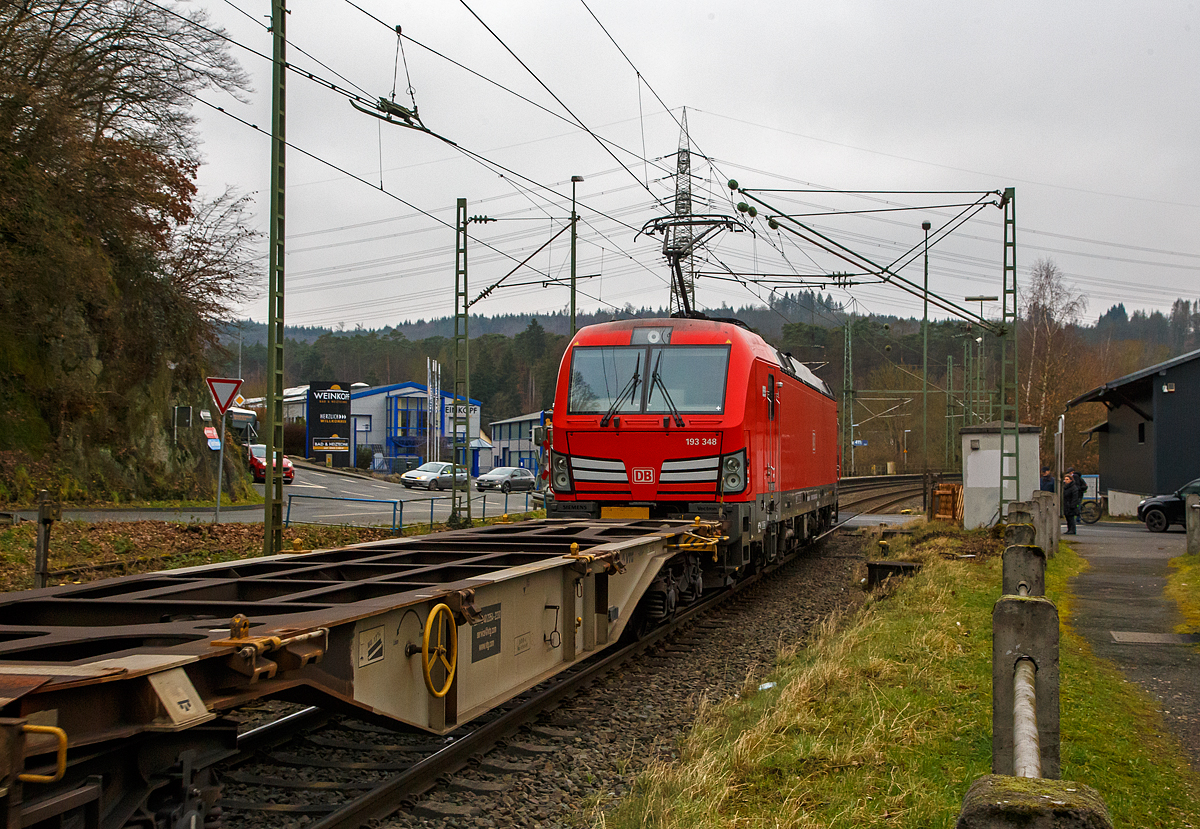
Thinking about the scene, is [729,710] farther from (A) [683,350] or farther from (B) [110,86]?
(B) [110,86]

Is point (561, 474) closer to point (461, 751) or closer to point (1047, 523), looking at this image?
point (461, 751)

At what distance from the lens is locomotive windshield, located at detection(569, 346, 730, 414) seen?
1145cm

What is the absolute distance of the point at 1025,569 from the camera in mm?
5469

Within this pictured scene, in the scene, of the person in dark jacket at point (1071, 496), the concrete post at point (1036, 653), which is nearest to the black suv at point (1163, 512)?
the person in dark jacket at point (1071, 496)

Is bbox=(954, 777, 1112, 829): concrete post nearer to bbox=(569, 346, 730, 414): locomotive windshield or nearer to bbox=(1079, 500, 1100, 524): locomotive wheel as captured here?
bbox=(569, 346, 730, 414): locomotive windshield

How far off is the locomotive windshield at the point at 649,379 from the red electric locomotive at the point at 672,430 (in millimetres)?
13

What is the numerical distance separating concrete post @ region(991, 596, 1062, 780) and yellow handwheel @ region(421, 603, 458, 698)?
8.53ft

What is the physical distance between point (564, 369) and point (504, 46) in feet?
14.3

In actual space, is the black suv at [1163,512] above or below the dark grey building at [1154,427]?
below

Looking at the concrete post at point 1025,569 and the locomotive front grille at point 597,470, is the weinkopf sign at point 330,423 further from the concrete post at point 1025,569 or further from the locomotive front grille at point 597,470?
the concrete post at point 1025,569

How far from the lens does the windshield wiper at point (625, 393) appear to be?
1166 centimetres

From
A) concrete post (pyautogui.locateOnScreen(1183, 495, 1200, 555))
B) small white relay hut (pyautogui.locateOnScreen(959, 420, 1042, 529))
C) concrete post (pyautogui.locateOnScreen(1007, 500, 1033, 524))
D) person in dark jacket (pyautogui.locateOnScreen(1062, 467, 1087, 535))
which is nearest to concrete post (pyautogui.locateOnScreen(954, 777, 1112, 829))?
concrete post (pyautogui.locateOnScreen(1007, 500, 1033, 524))

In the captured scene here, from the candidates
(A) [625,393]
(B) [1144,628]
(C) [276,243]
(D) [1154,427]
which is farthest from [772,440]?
(D) [1154,427]

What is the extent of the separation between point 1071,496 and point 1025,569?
1964 cm
